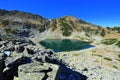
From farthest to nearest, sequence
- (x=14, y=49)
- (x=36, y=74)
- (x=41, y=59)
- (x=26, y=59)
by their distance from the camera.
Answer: (x=14, y=49) < (x=41, y=59) < (x=26, y=59) < (x=36, y=74)

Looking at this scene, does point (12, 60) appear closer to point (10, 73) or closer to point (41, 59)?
point (10, 73)

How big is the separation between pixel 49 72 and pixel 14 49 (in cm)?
1366

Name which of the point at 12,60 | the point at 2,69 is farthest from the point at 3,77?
the point at 12,60

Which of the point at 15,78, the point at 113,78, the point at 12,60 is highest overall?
the point at 12,60

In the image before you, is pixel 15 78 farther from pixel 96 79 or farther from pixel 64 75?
pixel 96 79

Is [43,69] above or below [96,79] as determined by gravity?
above

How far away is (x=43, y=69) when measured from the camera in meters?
23.8

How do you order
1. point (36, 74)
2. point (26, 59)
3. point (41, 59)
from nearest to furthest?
point (36, 74) → point (26, 59) → point (41, 59)

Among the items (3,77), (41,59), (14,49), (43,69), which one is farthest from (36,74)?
(14,49)

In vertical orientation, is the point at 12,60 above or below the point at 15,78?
above

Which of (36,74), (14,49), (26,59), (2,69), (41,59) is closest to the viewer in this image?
(36,74)

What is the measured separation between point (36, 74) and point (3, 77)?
379 cm

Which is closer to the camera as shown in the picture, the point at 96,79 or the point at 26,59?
the point at 26,59

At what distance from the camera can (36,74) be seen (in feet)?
74.4
